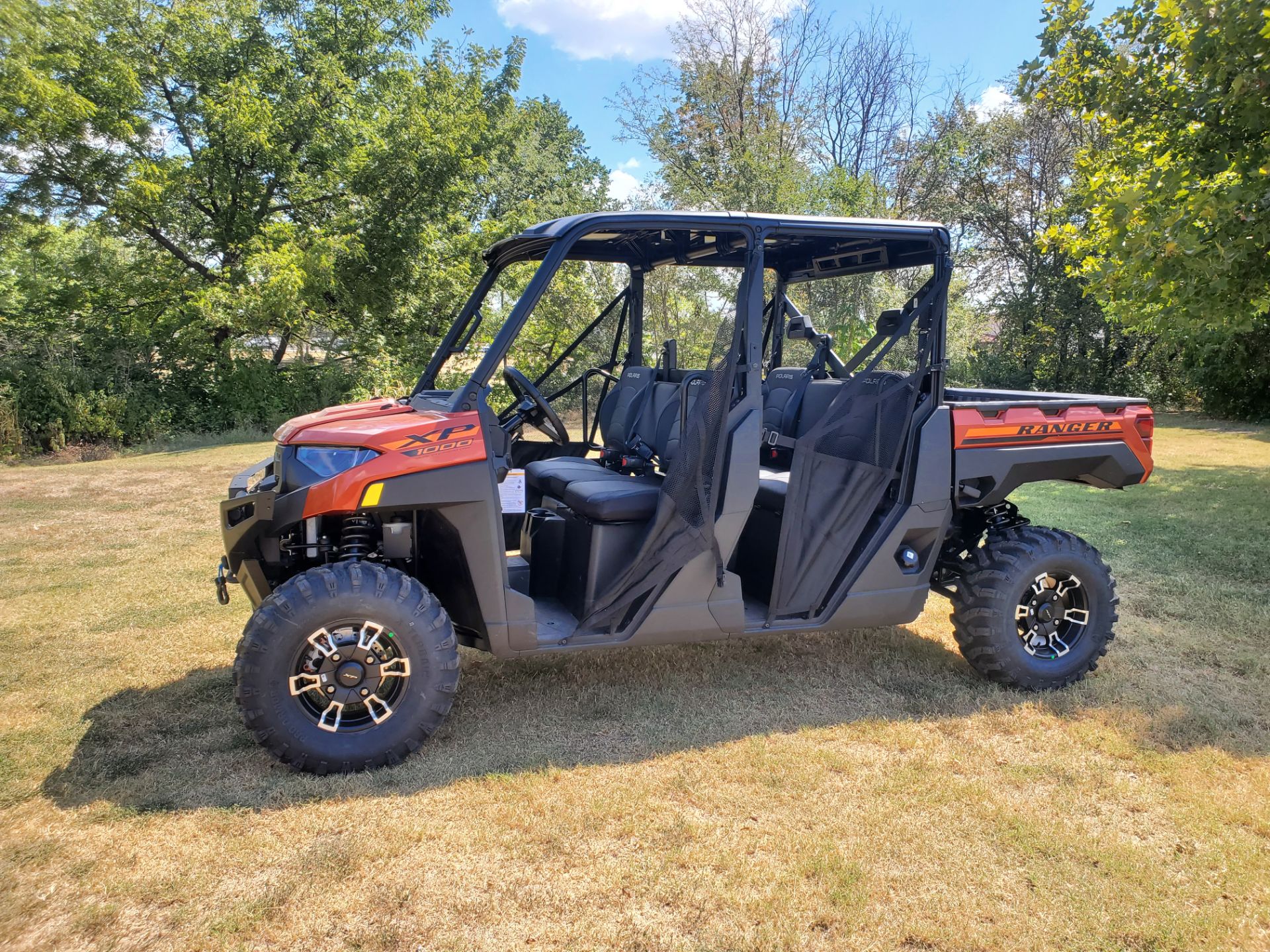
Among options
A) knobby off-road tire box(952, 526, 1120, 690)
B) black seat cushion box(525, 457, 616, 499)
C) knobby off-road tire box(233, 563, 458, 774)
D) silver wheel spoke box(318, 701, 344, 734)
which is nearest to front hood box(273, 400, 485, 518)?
knobby off-road tire box(233, 563, 458, 774)

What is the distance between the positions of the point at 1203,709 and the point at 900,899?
2.33 meters

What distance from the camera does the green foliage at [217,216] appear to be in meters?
15.5

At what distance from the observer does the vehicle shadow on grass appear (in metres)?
3.30

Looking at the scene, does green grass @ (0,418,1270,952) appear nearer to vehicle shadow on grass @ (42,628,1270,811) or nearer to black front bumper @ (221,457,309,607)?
vehicle shadow on grass @ (42,628,1270,811)

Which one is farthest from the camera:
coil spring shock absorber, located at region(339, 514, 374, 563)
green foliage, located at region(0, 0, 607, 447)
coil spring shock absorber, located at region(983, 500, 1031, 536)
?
green foliage, located at region(0, 0, 607, 447)

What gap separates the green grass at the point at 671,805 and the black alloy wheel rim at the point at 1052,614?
244 millimetres

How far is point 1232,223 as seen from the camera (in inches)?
227

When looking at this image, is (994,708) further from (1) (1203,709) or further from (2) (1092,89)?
(2) (1092,89)

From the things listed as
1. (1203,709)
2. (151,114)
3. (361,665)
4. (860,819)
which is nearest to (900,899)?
(860,819)

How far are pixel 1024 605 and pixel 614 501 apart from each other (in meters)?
2.18

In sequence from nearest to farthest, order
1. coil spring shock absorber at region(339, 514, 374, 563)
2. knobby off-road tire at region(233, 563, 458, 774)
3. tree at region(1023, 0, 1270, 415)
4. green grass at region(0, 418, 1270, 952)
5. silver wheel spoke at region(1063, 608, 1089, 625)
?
green grass at region(0, 418, 1270, 952) < knobby off-road tire at region(233, 563, 458, 774) < coil spring shock absorber at region(339, 514, 374, 563) < silver wheel spoke at region(1063, 608, 1089, 625) < tree at region(1023, 0, 1270, 415)

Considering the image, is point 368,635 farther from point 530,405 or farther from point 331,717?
point 530,405

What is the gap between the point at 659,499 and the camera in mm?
3734

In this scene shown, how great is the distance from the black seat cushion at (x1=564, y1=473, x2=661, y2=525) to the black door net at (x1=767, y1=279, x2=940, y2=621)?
661mm
